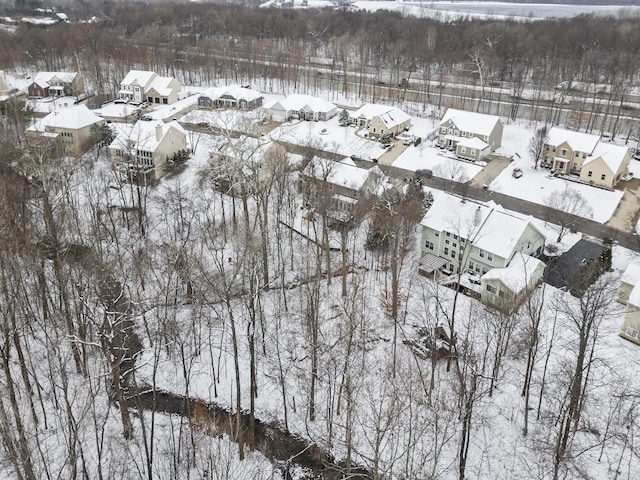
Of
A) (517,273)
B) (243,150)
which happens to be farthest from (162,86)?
(517,273)

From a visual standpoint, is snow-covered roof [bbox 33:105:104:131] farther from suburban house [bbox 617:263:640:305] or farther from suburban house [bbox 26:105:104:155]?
suburban house [bbox 617:263:640:305]

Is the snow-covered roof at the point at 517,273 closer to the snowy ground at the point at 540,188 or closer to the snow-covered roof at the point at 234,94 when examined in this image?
the snowy ground at the point at 540,188

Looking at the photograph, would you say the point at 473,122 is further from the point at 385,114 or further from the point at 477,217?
the point at 477,217

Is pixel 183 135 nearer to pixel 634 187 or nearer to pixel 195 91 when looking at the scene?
pixel 195 91

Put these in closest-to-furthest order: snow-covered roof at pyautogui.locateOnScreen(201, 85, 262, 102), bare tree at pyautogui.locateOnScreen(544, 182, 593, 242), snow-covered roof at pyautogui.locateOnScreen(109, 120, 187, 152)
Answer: bare tree at pyautogui.locateOnScreen(544, 182, 593, 242) → snow-covered roof at pyautogui.locateOnScreen(109, 120, 187, 152) → snow-covered roof at pyautogui.locateOnScreen(201, 85, 262, 102)

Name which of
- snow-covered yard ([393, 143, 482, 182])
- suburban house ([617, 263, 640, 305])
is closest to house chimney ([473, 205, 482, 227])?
suburban house ([617, 263, 640, 305])

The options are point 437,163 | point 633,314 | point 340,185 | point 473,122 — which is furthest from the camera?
point 473,122
